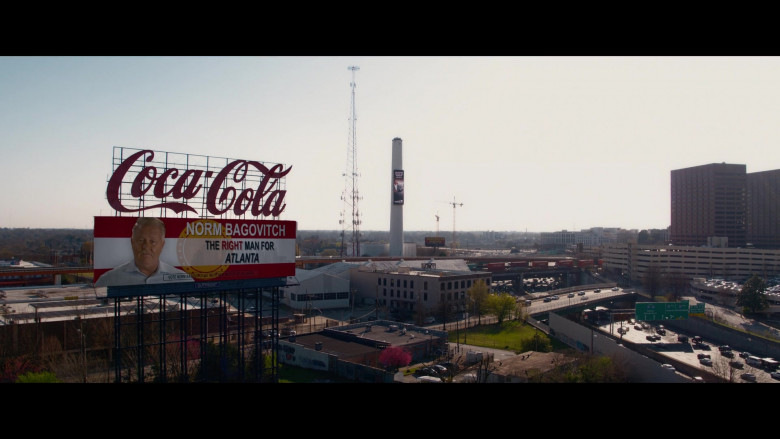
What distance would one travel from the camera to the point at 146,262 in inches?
318

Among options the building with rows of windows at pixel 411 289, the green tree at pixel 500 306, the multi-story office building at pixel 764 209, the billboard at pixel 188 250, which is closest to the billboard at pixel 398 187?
the building with rows of windows at pixel 411 289

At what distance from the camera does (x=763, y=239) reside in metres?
40.6

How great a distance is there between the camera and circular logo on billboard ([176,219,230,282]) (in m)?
8.46

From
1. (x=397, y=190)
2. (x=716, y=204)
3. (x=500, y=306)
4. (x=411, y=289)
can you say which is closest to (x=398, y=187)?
(x=397, y=190)

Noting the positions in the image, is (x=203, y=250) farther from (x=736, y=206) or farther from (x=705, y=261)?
(x=736, y=206)

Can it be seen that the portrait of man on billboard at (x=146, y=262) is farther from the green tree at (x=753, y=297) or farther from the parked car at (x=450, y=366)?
the green tree at (x=753, y=297)

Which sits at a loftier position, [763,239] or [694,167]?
[694,167]

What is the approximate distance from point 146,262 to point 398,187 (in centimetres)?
3080

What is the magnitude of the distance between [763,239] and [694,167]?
799 centimetres

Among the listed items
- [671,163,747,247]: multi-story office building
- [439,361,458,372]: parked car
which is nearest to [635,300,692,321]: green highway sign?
[439,361,458,372]: parked car

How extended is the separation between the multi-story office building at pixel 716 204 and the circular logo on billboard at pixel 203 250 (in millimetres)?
44551
